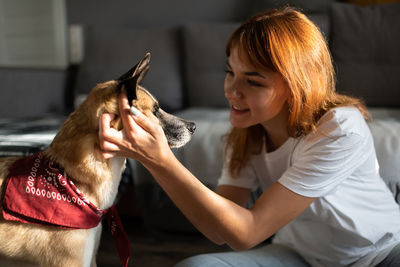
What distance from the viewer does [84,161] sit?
93 cm

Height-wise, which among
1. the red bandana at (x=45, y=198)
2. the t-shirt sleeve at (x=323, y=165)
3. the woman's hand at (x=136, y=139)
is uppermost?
the woman's hand at (x=136, y=139)

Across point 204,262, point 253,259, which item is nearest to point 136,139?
point 204,262

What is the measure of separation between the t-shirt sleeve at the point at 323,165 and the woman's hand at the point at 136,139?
1.16ft

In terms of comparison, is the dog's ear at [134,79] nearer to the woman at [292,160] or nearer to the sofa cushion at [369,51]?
the woman at [292,160]

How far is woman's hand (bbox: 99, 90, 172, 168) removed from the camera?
0.83 meters

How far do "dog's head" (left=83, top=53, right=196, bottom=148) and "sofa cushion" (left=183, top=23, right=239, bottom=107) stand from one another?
4.53ft

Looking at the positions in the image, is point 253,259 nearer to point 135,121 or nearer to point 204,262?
point 204,262

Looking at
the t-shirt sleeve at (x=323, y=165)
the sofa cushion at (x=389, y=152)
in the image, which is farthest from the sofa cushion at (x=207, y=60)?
the t-shirt sleeve at (x=323, y=165)

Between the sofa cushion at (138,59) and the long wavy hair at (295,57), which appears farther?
the sofa cushion at (138,59)

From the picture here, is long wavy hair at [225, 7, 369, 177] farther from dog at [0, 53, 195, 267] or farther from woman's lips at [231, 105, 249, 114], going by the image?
dog at [0, 53, 195, 267]

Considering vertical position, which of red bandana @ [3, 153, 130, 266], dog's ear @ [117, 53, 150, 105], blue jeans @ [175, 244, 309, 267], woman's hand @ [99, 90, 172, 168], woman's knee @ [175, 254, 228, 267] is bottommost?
blue jeans @ [175, 244, 309, 267]

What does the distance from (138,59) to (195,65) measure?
1.27ft

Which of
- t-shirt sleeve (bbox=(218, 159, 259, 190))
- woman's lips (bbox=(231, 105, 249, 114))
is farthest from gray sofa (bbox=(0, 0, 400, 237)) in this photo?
woman's lips (bbox=(231, 105, 249, 114))

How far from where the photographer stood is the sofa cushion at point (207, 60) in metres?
2.43
